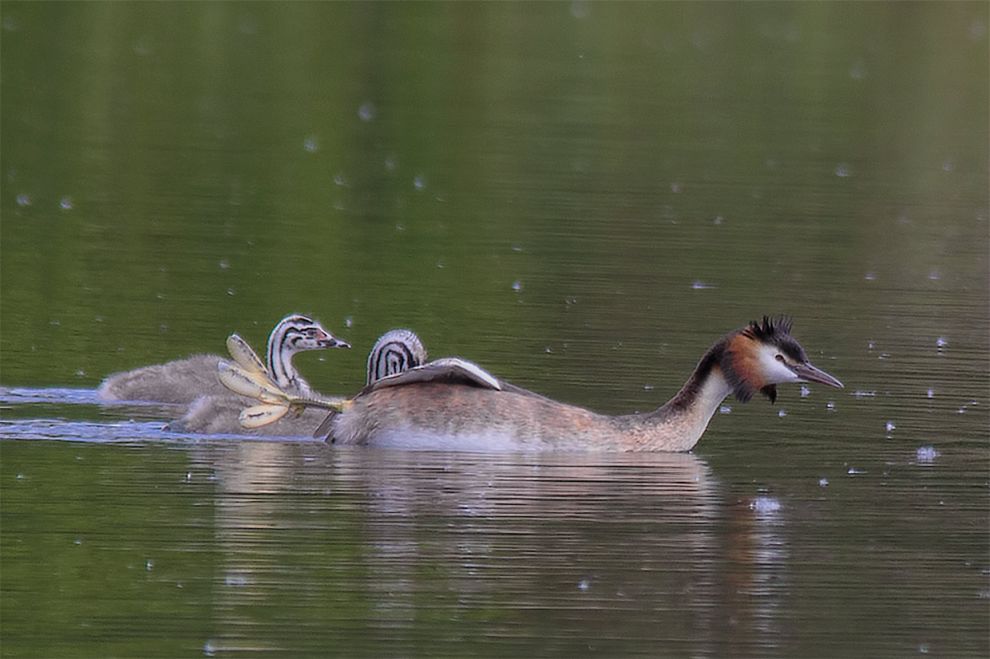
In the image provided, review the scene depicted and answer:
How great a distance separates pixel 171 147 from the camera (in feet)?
85.8

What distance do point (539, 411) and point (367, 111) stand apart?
17.9 meters

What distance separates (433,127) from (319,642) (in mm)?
20231

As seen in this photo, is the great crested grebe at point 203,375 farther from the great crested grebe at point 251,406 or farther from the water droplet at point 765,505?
the water droplet at point 765,505

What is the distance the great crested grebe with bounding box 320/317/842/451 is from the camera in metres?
13.0

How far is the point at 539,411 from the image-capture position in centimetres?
1307

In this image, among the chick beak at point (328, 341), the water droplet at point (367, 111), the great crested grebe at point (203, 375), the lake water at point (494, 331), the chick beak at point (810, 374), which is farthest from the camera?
the water droplet at point (367, 111)

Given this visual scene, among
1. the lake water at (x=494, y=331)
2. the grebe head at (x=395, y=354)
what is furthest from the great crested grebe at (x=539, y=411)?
the grebe head at (x=395, y=354)

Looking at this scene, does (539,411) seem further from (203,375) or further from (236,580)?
(236,580)

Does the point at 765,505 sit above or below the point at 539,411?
below

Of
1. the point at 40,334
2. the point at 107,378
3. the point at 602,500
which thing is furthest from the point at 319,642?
the point at 40,334

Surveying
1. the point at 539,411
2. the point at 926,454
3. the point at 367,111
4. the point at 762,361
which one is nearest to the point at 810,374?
the point at 762,361

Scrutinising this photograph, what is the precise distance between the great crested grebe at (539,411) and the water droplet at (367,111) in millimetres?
16892

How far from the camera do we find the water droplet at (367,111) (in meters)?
30.1

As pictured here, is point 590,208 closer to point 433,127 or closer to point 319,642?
point 433,127
